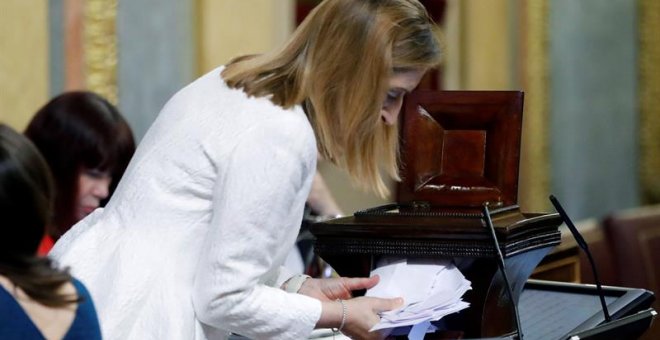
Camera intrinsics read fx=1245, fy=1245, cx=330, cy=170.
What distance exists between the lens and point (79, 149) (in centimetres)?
298

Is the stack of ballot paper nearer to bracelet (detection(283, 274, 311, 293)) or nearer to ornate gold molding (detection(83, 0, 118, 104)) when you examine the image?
bracelet (detection(283, 274, 311, 293))

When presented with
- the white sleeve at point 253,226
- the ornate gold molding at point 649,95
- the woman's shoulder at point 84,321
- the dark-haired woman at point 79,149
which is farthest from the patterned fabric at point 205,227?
the ornate gold molding at point 649,95

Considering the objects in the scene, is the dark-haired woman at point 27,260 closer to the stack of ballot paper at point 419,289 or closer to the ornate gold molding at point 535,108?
the stack of ballot paper at point 419,289

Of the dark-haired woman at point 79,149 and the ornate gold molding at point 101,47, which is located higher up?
the ornate gold molding at point 101,47

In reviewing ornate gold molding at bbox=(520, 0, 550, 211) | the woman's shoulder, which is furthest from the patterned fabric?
ornate gold molding at bbox=(520, 0, 550, 211)

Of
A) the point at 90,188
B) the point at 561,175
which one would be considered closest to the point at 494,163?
the point at 90,188

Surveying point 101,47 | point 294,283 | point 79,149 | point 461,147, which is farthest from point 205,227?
point 101,47

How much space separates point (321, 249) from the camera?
2.06 m

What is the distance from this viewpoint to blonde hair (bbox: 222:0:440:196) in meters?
Result: 1.98

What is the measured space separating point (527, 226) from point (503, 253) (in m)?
0.10

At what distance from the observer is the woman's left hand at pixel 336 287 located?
2059mm

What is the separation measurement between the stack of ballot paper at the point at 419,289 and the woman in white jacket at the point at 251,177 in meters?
0.03

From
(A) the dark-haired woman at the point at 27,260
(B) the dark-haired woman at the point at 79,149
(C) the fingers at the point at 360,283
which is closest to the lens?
(A) the dark-haired woman at the point at 27,260

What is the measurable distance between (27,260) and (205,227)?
43 centimetres
